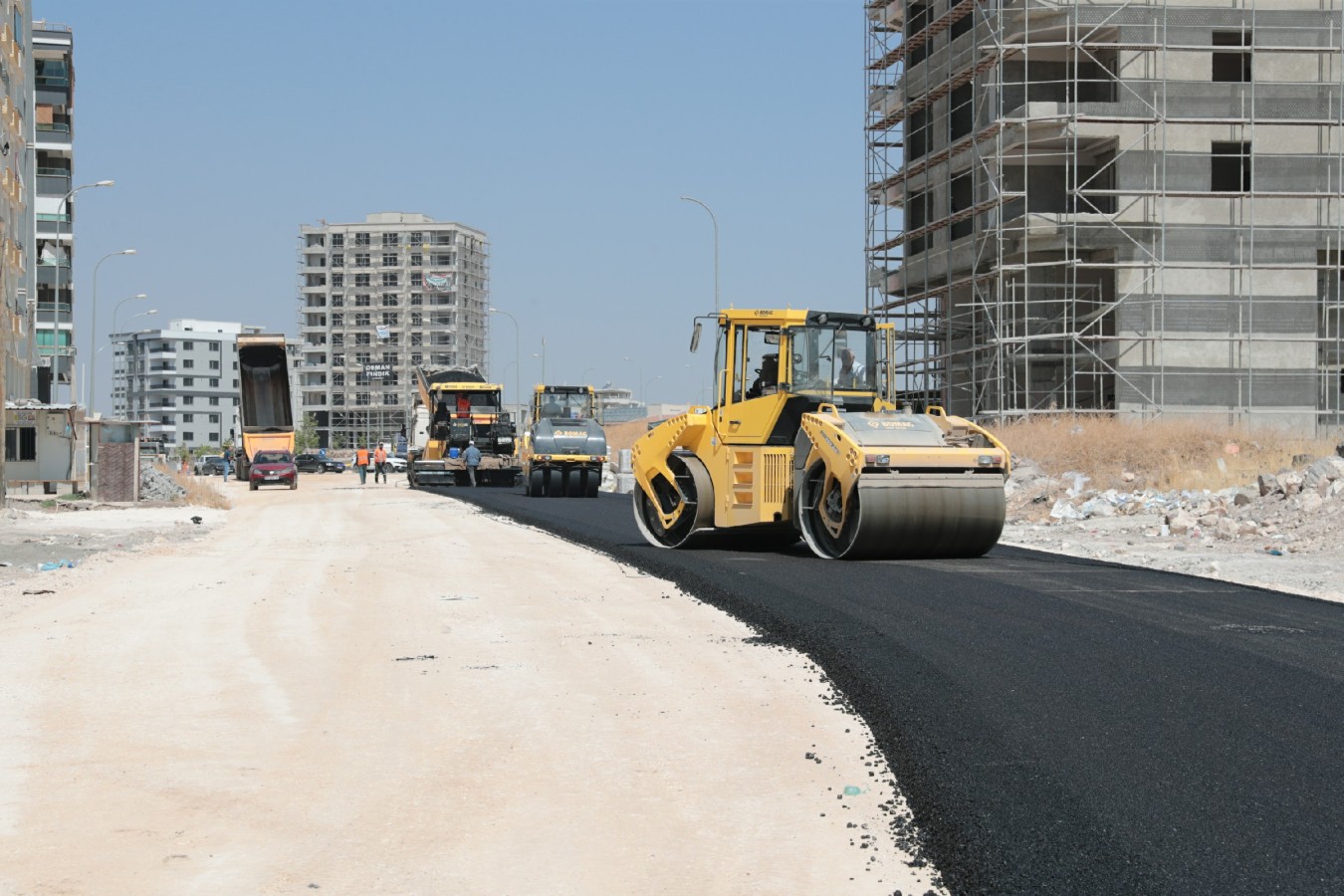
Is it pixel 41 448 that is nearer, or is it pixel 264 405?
pixel 41 448

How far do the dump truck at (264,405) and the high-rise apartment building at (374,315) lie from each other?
353 feet

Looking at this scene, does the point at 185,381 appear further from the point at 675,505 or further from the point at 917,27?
the point at 675,505

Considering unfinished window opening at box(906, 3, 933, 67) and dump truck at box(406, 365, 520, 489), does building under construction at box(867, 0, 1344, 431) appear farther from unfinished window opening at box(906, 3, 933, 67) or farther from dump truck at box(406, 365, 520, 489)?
dump truck at box(406, 365, 520, 489)

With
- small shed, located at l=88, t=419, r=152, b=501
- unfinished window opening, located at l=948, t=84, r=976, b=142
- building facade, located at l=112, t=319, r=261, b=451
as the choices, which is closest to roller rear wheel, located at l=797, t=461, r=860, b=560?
small shed, located at l=88, t=419, r=152, b=501

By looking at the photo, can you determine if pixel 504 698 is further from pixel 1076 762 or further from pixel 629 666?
pixel 1076 762

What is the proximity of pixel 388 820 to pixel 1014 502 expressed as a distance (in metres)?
22.1

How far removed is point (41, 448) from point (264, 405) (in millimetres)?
14529

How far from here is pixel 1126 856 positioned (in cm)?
548

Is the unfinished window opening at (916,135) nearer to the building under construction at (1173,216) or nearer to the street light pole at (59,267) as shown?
the building under construction at (1173,216)

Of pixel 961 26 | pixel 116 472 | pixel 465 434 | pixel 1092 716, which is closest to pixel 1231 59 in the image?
pixel 961 26

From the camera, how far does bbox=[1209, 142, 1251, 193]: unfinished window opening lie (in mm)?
40844

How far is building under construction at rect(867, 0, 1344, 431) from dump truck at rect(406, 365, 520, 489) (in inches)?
517

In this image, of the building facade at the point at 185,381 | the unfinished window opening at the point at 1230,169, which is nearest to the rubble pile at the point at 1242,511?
the unfinished window opening at the point at 1230,169

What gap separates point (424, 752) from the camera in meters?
7.30
